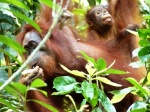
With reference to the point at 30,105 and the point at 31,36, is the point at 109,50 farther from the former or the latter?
the point at 30,105

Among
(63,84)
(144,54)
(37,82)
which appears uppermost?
(37,82)

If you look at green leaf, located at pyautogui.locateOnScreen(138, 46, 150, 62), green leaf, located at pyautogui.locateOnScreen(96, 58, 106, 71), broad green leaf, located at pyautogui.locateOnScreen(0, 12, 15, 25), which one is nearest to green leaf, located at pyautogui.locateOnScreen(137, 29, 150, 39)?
green leaf, located at pyautogui.locateOnScreen(138, 46, 150, 62)

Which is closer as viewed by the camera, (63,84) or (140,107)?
(140,107)

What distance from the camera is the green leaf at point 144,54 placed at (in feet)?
5.53

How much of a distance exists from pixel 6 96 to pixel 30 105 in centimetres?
20

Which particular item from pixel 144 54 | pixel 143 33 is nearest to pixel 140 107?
pixel 144 54

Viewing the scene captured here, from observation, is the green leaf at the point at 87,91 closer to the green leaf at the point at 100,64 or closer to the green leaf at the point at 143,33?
the green leaf at the point at 100,64

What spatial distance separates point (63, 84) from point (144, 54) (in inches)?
16.2

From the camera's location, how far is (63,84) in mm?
1858

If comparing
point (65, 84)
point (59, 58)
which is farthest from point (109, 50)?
point (65, 84)

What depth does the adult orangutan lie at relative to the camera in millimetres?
2791

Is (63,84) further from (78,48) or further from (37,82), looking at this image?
(78,48)

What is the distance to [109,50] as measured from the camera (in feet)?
10.6

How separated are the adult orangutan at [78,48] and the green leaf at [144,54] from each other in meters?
0.86
